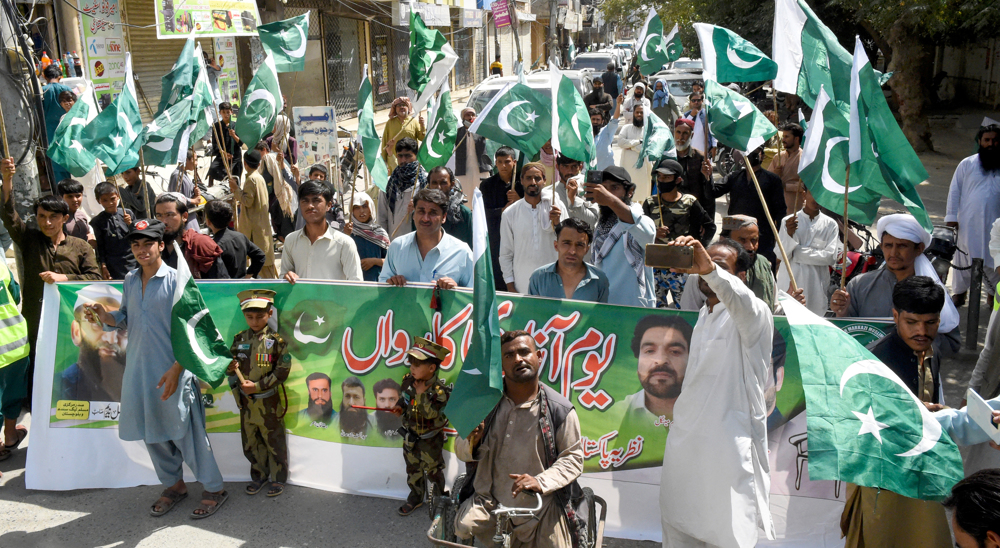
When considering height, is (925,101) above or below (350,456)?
above

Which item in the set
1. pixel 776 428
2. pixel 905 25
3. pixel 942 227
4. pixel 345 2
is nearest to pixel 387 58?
pixel 345 2

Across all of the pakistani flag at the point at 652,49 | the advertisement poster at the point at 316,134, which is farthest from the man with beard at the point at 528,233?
the advertisement poster at the point at 316,134

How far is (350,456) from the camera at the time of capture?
188 inches

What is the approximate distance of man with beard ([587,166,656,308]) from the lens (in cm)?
499

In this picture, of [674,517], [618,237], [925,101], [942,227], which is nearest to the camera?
[674,517]

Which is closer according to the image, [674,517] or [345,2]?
[674,517]

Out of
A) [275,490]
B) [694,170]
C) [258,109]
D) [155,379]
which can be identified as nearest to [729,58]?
[694,170]

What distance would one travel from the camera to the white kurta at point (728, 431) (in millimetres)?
3289

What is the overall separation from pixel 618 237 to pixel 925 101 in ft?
51.3

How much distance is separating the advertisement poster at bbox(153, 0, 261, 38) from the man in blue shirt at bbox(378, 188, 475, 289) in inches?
397

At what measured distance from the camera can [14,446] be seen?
5.35m

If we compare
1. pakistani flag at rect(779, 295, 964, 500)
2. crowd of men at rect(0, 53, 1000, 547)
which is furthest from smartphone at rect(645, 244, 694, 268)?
pakistani flag at rect(779, 295, 964, 500)

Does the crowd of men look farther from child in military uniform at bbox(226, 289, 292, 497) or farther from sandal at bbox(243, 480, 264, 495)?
sandal at bbox(243, 480, 264, 495)

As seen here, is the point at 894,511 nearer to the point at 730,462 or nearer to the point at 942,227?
the point at 730,462
